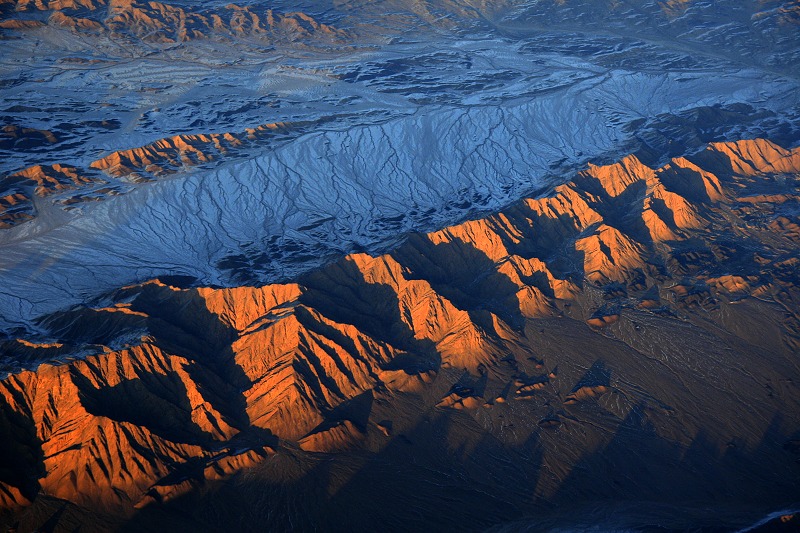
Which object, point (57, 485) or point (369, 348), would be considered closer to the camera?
point (57, 485)

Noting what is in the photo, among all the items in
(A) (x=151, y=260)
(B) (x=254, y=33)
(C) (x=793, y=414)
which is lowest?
(C) (x=793, y=414)

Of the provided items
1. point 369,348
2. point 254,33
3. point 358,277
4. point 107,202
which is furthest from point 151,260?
point 254,33

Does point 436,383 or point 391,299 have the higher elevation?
point 391,299

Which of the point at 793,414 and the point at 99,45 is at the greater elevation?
the point at 99,45

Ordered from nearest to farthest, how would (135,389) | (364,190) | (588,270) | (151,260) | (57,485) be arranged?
(57,485)
(135,389)
(588,270)
(151,260)
(364,190)

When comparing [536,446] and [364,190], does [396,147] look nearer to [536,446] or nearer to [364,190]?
[364,190]

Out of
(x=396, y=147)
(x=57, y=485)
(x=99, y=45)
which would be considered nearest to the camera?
(x=57, y=485)

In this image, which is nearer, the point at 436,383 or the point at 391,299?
the point at 436,383
